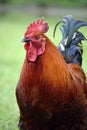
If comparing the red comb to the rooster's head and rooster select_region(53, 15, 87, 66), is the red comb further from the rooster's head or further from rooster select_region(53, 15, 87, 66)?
rooster select_region(53, 15, 87, 66)

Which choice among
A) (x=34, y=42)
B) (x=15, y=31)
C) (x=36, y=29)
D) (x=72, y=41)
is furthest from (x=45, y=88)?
(x=15, y=31)

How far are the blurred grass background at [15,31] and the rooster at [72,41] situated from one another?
4.49 feet

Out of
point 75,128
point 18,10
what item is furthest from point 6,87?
point 18,10

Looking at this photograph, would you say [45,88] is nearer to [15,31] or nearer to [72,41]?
[72,41]

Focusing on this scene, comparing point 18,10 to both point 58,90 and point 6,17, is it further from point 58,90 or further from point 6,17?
point 58,90

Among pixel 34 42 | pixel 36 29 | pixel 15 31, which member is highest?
pixel 36 29

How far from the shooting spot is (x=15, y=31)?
1755 cm

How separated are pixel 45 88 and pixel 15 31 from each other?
498 inches

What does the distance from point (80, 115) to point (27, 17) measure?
15492mm

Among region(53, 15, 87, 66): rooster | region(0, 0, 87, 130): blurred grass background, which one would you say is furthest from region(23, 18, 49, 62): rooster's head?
region(0, 0, 87, 130): blurred grass background

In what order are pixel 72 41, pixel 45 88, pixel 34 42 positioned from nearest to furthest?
pixel 34 42 → pixel 45 88 → pixel 72 41

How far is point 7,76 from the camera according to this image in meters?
9.95

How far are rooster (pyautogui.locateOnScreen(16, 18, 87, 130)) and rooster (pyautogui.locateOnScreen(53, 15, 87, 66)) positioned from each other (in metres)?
0.77

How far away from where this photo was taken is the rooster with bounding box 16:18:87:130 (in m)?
4.94
